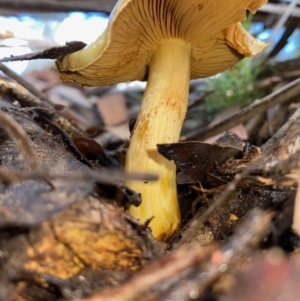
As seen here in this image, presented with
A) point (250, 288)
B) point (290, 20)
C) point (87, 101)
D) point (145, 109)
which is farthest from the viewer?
point (87, 101)

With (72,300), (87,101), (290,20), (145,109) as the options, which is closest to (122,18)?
(145,109)

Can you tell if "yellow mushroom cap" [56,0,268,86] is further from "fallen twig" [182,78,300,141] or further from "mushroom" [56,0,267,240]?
"fallen twig" [182,78,300,141]

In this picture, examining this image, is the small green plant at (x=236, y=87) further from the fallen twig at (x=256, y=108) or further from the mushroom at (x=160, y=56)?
the mushroom at (x=160, y=56)

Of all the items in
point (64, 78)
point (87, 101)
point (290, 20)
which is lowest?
point (64, 78)

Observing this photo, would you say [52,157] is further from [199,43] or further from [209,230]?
[199,43]

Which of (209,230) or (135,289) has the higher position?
(209,230)

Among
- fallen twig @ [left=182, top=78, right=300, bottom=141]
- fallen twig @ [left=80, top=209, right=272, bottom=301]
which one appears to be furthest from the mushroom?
fallen twig @ [left=80, top=209, right=272, bottom=301]

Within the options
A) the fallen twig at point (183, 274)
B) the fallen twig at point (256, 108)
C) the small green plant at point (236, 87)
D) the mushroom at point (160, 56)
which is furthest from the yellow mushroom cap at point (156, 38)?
the fallen twig at point (183, 274)

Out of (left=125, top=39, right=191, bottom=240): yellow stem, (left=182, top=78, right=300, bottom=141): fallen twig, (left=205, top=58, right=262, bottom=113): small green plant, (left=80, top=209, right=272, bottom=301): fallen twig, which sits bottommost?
(left=80, top=209, right=272, bottom=301): fallen twig
